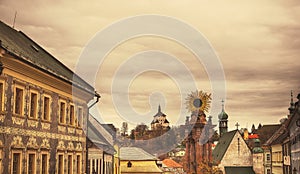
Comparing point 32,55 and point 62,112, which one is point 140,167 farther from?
point 32,55

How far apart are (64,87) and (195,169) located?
6295 centimetres

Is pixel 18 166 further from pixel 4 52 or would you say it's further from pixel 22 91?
pixel 4 52

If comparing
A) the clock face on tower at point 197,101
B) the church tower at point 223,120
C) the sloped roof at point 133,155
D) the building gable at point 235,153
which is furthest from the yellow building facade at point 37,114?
the church tower at point 223,120

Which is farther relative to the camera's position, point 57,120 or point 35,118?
point 57,120

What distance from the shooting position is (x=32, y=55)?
24812 mm

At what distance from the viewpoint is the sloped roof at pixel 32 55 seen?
21350 mm

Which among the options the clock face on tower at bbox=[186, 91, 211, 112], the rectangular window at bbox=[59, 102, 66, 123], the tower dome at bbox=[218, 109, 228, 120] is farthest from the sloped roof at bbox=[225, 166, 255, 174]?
the rectangular window at bbox=[59, 102, 66, 123]

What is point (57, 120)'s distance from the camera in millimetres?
26734

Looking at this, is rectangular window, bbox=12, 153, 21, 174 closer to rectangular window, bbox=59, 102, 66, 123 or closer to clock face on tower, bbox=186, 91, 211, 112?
rectangular window, bbox=59, 102, 66, 123

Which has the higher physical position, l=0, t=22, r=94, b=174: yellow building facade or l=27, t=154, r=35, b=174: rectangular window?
l=0, t=22, r=94, b=174: yellow building facade

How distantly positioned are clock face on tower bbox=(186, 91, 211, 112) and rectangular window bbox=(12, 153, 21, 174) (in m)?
64.1

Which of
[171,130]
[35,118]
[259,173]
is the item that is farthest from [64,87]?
[171,130]

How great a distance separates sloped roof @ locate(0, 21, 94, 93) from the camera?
21.4 meters

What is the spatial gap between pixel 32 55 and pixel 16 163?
580cm
